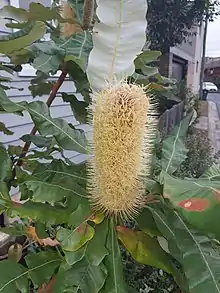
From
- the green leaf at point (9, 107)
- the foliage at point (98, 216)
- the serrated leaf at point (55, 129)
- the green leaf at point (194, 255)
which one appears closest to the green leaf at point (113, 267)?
the foliage at point (98, 216)

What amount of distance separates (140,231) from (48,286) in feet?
0.93

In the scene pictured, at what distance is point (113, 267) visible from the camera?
1018 millimetres

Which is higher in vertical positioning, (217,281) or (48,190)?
(48,190)

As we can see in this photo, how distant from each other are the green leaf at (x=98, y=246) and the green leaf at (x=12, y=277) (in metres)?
0.22

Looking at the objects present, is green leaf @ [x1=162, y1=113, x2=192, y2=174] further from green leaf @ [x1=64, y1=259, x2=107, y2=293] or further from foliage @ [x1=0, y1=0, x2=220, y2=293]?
green leaf @ [x1=64, y1=259, x2=107, y2=293]

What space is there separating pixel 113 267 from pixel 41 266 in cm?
21

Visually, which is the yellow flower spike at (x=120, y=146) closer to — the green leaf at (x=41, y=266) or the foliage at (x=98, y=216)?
the foliage at (x=98, y=216)

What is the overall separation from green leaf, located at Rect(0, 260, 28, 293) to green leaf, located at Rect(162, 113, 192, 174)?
491 millimetres

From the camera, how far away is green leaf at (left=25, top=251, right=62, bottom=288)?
1.08 metres

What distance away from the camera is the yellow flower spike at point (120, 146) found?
0.87 meters

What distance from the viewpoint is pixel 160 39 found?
29.8ft

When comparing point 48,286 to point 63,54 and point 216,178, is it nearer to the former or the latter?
point 216,178

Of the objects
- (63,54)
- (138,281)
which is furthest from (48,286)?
(138,281)

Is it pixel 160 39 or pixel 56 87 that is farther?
pixel 160 39
